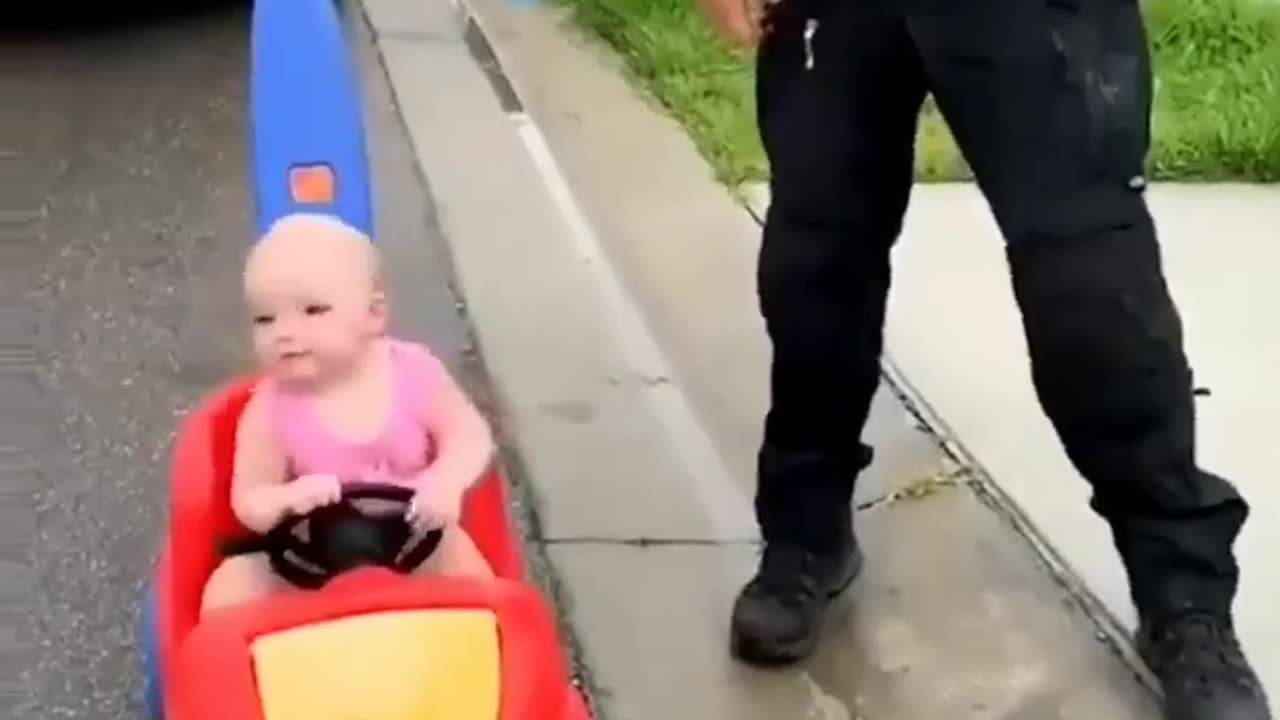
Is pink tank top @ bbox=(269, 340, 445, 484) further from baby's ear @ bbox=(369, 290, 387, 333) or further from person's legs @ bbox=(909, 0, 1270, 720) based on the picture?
person's legs @ bbox=(909, 0, 1270, 720)

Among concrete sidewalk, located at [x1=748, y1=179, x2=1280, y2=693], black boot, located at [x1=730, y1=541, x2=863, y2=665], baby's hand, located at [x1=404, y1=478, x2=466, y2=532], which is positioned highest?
baby's hand, located at [x1=404, y1=478, x2=466, y2=532]

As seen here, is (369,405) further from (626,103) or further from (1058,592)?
(626,103)

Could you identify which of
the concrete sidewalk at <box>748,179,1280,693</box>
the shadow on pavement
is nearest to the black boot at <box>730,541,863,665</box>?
the concrete sidewalk at <box>748,179,1280,693</box>

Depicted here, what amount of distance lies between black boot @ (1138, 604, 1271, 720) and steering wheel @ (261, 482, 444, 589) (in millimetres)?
816

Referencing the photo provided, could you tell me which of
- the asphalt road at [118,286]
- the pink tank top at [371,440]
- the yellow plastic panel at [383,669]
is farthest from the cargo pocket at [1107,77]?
the asphalt road at [118,286]

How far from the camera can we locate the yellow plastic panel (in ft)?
5.72

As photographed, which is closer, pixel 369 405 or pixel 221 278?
pixel 369 405

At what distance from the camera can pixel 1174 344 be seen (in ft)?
7.24

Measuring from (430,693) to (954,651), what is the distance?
0.85 m

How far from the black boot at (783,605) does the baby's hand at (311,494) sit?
68 centimetres

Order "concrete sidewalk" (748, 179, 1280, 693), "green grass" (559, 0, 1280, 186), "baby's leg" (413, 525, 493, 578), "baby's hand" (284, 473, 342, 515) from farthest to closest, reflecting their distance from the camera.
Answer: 1. "green grass" (559, 0, 1280, 186)
2. "concrete sidewalk" (748, 179, 1280, 693)
3. "baby's leg" (413, 525, 493, 578)
4. "baby's hand" (284, 473, 342, 515)

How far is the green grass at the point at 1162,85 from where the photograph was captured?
13.5 feet

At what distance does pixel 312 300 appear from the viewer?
1.87 meters

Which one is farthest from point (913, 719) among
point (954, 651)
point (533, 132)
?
point (533, 132)
